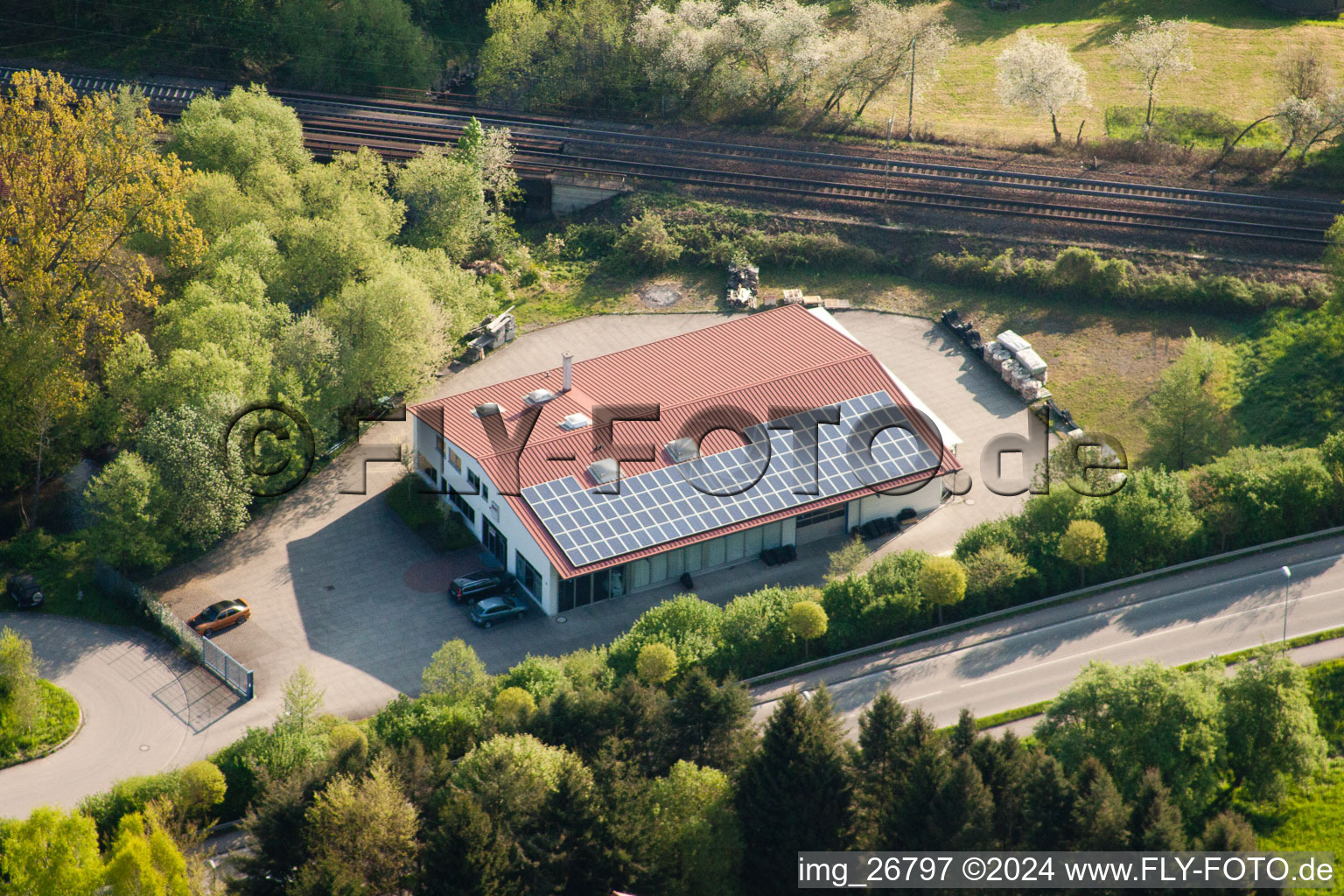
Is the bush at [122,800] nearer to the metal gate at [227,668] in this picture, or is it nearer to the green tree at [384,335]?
the metal gate at [227,668]

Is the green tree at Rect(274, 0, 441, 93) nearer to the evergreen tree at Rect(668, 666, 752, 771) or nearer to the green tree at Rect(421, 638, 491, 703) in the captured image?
the green tree at Rect(421, 638, 491, 703)

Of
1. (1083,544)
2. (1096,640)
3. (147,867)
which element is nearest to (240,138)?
(147,867)

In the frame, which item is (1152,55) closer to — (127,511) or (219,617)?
(219,617)

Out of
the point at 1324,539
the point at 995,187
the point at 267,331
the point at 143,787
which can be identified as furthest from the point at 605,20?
the point at 143,787

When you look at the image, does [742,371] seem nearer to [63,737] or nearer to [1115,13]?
[63,737]

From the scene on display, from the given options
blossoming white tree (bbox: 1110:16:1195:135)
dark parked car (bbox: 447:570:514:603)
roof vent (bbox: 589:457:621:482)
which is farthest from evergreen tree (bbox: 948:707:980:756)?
blossoming white tree (bbox: 1110:16:1195:135)
